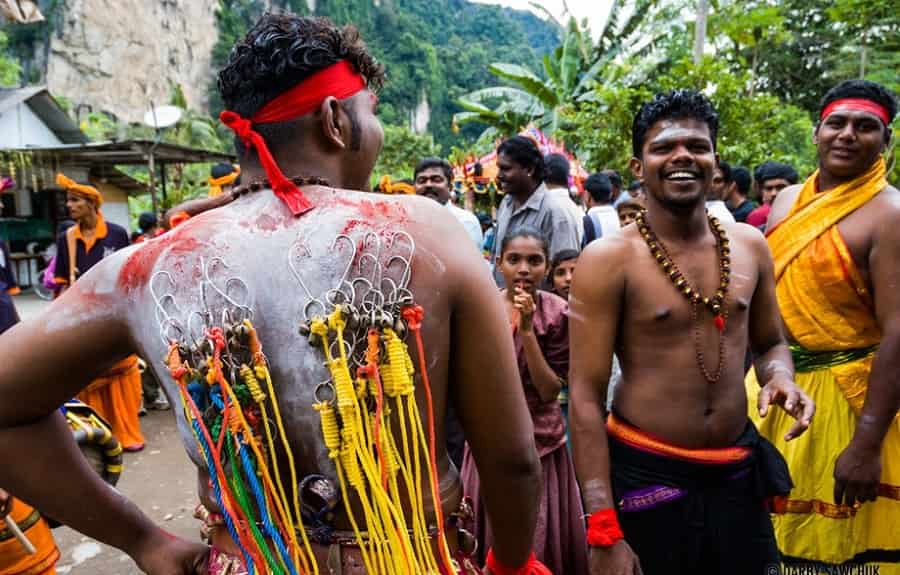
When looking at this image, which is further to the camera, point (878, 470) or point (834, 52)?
point (834, 52)

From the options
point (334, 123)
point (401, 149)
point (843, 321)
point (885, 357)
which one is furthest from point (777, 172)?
point (401, 149)

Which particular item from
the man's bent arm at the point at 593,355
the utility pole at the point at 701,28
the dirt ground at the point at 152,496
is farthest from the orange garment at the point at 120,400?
the utility pole at the point at 701,28

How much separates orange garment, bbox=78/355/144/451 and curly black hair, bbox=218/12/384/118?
4.55 m

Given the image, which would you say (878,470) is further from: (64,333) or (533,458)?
(64,333)

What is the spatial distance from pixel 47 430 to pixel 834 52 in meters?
26.2

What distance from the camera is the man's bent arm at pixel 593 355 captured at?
86.8 inches

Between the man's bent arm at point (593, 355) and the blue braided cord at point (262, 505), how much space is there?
46.6 inches

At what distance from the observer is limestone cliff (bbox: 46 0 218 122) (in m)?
40.1

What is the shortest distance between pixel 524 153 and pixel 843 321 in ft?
8.23

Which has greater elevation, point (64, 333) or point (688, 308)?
point (64, 333)

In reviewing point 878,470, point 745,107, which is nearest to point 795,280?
point 878,470

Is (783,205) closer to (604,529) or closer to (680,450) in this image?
(680,450)

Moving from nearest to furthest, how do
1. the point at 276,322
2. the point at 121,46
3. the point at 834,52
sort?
the point at 276,322
the point at 834,52
the point at 121,46

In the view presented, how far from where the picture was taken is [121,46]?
41.7 metres
